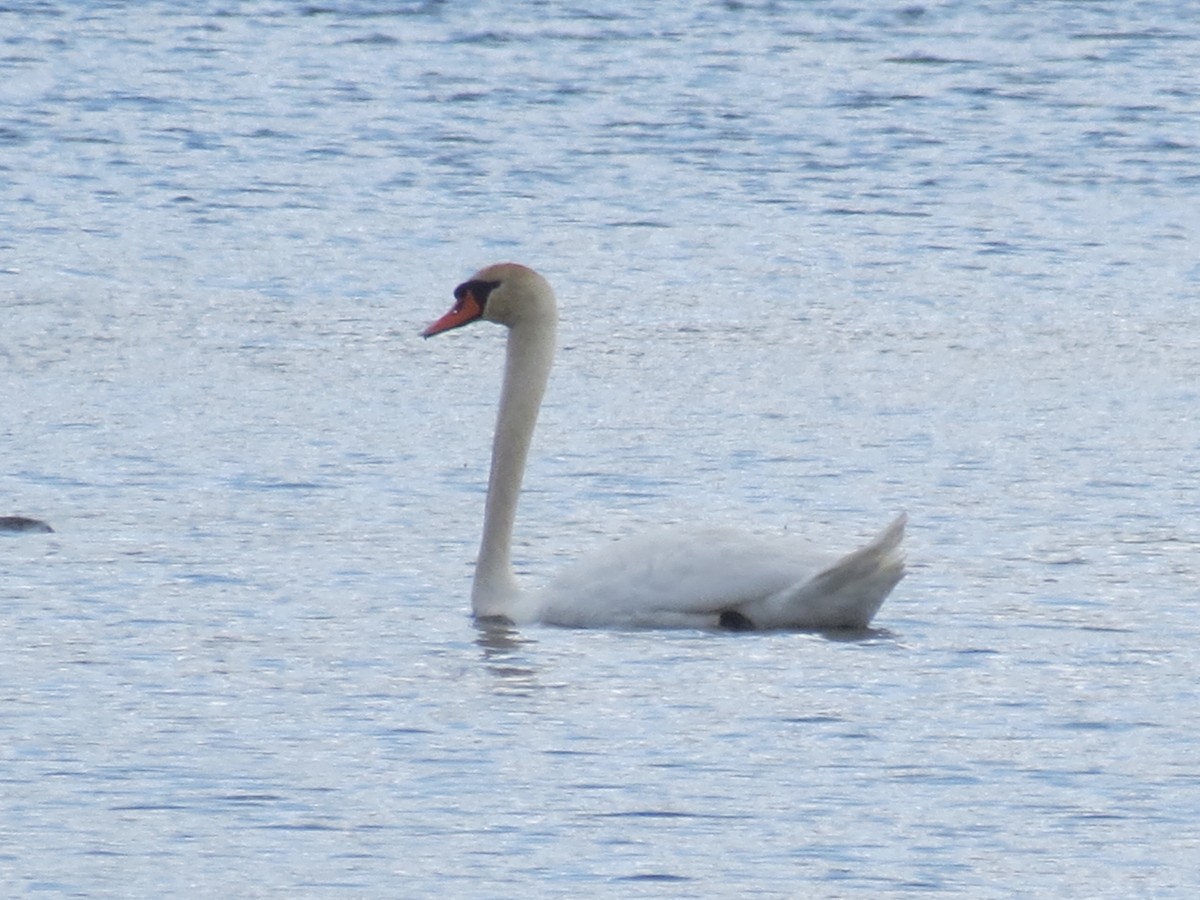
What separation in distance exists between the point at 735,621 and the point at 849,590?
36cm

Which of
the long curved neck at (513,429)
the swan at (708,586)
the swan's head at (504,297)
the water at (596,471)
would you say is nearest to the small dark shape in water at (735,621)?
the swan at (708,586)

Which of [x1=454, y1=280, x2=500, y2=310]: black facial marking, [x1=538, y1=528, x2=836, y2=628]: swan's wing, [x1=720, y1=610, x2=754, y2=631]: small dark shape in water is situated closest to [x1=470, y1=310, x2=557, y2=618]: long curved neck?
[x1=454, y1=280, x2=500, y2=310]: black facial marking

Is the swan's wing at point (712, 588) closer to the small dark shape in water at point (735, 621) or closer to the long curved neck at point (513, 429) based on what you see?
the small dark shape in water at point (735, 621)

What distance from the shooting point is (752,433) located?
11445 millimetres

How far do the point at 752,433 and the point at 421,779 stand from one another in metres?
4.56

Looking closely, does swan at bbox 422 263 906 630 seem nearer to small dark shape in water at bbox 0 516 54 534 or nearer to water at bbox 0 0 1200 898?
water at bbox 0 0 1200 898

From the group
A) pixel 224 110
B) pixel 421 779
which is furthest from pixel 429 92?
pixel 421 779

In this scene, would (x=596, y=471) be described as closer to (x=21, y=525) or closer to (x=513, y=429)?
(x=513, y=429)

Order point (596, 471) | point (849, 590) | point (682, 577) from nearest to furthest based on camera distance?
point (849, 590)
point (682, 577)
point (596, 471)

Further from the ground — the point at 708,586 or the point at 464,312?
the point at 464,312

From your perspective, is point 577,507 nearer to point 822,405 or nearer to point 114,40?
point 822,405

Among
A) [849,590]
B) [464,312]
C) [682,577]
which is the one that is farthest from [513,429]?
[849,590]

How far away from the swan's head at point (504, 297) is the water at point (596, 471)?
75 cm

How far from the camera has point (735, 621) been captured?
28.7ft
